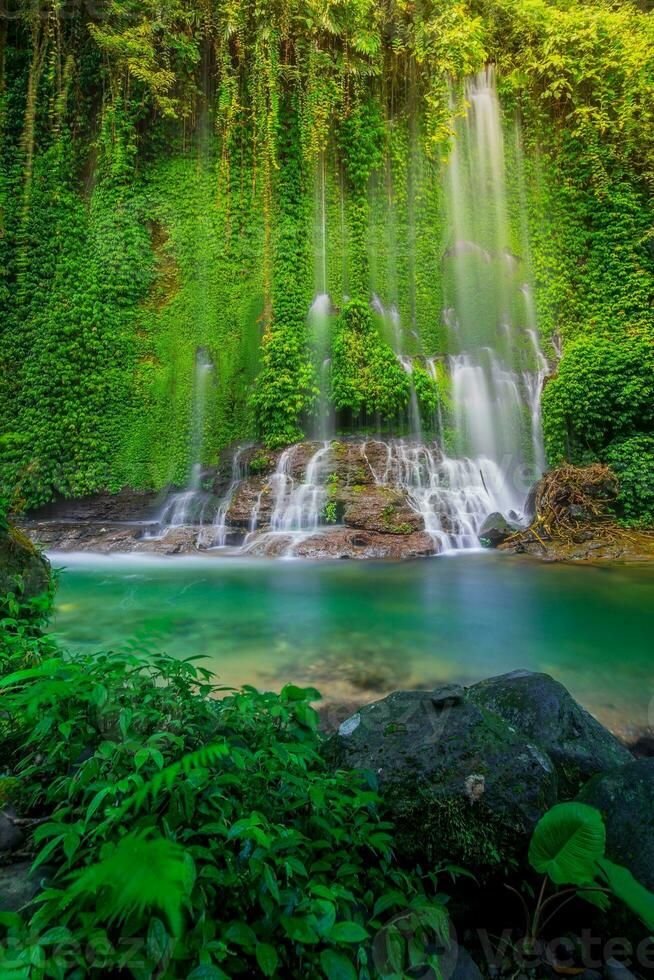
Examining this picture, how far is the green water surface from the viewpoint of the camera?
3631 mm

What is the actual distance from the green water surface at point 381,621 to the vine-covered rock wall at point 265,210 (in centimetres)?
516

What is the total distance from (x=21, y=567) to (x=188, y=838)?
2840 mm

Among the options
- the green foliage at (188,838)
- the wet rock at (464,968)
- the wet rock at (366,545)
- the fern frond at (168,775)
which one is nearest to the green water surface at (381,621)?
the wet rock at (366,545)

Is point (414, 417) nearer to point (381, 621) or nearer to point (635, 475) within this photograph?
point (635, 475)

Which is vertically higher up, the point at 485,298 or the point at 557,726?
the point at 485,298

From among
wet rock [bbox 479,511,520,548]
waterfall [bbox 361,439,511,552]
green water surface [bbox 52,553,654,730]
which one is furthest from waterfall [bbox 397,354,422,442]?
green water surface [bbox 52,553,654,730]

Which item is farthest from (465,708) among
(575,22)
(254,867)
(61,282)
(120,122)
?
(575,22)

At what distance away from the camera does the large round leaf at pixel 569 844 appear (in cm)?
127

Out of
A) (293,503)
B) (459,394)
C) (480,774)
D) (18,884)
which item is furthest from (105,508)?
(480,774)

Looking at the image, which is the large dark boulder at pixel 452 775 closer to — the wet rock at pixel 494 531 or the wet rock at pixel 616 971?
the wet rock at pixel 616 971

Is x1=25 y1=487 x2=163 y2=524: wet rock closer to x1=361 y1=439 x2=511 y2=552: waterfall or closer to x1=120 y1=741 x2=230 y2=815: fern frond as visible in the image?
x1=361 y1=439 x2=511 y2=552: waterfall

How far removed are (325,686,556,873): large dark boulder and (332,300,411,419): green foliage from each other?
34.0 feet

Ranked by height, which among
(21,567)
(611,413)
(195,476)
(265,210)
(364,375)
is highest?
(265,210)

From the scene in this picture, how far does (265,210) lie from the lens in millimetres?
13445
